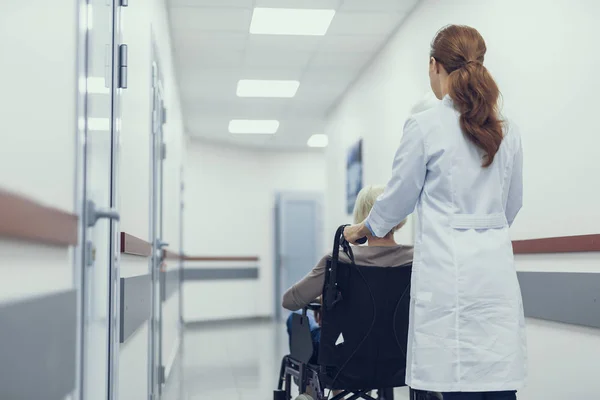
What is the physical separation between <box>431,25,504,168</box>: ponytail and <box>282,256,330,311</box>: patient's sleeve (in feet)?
3.53

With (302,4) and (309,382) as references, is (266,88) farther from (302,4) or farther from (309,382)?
(309,382)

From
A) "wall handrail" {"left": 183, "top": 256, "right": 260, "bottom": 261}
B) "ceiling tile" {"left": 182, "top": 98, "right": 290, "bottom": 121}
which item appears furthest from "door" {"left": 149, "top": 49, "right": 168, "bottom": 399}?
"wall handrail" {"left": 183, "top": 256, "right": 260, "bottom": 261}

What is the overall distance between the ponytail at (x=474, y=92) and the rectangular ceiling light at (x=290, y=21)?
372 centimetres

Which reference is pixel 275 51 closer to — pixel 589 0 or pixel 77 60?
pixel 589 0

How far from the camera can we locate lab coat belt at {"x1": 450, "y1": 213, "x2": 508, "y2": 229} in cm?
194

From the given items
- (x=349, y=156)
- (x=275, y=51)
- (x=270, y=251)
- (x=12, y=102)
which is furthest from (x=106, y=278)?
(x=270, y=251)

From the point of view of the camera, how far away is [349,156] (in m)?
7.80

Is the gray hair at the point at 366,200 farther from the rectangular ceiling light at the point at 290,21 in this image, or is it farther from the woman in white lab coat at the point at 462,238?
the rectangular ceiling light at the point at 290,21

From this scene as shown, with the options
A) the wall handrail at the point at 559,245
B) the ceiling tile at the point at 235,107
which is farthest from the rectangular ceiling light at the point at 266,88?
the wall handrail at the point at 559,245

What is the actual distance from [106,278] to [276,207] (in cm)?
1023

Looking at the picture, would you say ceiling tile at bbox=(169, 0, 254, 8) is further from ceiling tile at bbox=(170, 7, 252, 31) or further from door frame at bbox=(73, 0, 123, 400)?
door frame at bbox=(73, 0, 123, 400)

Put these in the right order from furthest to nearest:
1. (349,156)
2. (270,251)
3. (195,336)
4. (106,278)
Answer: (270,251)
(195,336)
(349,156)
(106,278)

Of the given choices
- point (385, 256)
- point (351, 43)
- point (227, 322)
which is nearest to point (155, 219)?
A: point (385, 256)

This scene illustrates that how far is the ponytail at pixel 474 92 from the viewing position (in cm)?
197
